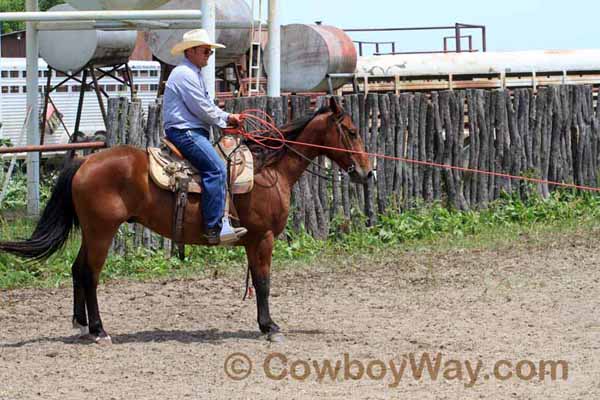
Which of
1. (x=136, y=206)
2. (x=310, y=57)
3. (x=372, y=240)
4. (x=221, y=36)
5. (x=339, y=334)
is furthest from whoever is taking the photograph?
(x=310, y=57)

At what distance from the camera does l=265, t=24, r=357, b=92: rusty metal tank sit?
74.5 feet

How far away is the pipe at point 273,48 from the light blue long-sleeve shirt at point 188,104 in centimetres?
493

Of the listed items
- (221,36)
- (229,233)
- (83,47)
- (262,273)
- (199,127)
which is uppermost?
(221,36)

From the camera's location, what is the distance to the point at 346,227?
44.9 ft

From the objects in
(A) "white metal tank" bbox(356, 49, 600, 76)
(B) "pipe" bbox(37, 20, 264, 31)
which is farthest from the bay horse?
(A) "white metal tank" bbox(356, 49, 600, 76)

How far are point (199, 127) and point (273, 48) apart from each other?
504 cm

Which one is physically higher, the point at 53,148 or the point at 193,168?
the point at 53,148

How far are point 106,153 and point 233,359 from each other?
2.01 meters

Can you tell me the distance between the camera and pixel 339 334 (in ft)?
29.5

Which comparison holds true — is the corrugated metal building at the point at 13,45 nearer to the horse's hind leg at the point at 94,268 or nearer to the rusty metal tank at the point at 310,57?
the rusty metal tank at the point at 310,57

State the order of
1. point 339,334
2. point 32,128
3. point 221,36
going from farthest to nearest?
point 221,36 → point 32,128 → point 339,334

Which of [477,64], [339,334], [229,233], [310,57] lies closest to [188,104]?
[229,233]

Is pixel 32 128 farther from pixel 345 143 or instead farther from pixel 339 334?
pixel 339 334

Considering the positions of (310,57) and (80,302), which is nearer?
(80,302)
